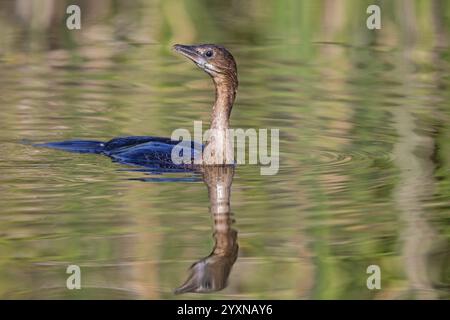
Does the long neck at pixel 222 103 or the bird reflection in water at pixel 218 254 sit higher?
the long neck at pixel 222 103

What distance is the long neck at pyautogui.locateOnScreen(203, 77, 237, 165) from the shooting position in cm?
923

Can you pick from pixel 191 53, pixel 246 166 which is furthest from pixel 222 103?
pixel 246 166

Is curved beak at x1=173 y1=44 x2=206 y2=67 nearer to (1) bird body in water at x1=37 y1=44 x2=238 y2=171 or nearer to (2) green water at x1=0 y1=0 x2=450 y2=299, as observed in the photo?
(1) bird body in water at x1=37 y1=44 x2=238 y2=171

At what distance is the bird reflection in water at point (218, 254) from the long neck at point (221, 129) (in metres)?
0.67

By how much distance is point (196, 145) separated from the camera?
9711 millimetres

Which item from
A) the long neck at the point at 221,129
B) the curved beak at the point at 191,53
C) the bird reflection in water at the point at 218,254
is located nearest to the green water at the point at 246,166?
the bird reflection in water at the point at 218,254

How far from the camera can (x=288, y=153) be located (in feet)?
31.2

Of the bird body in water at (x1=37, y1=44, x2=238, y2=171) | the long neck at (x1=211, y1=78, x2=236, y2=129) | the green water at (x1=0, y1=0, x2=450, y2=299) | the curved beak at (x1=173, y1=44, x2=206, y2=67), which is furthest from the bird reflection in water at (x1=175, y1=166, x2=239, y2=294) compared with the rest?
the curved beak at (x1=173, y1=44, x2=206, y2=67)

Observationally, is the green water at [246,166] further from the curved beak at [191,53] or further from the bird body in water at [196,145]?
the curved beak at [191,53]

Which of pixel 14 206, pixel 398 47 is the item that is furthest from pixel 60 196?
pixel 398 47

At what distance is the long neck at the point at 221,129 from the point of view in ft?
30.3

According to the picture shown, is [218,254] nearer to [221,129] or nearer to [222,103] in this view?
[221,129]

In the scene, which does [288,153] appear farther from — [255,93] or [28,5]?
[28,5]

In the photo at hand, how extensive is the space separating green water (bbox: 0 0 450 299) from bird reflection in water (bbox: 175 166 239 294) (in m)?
0.06
